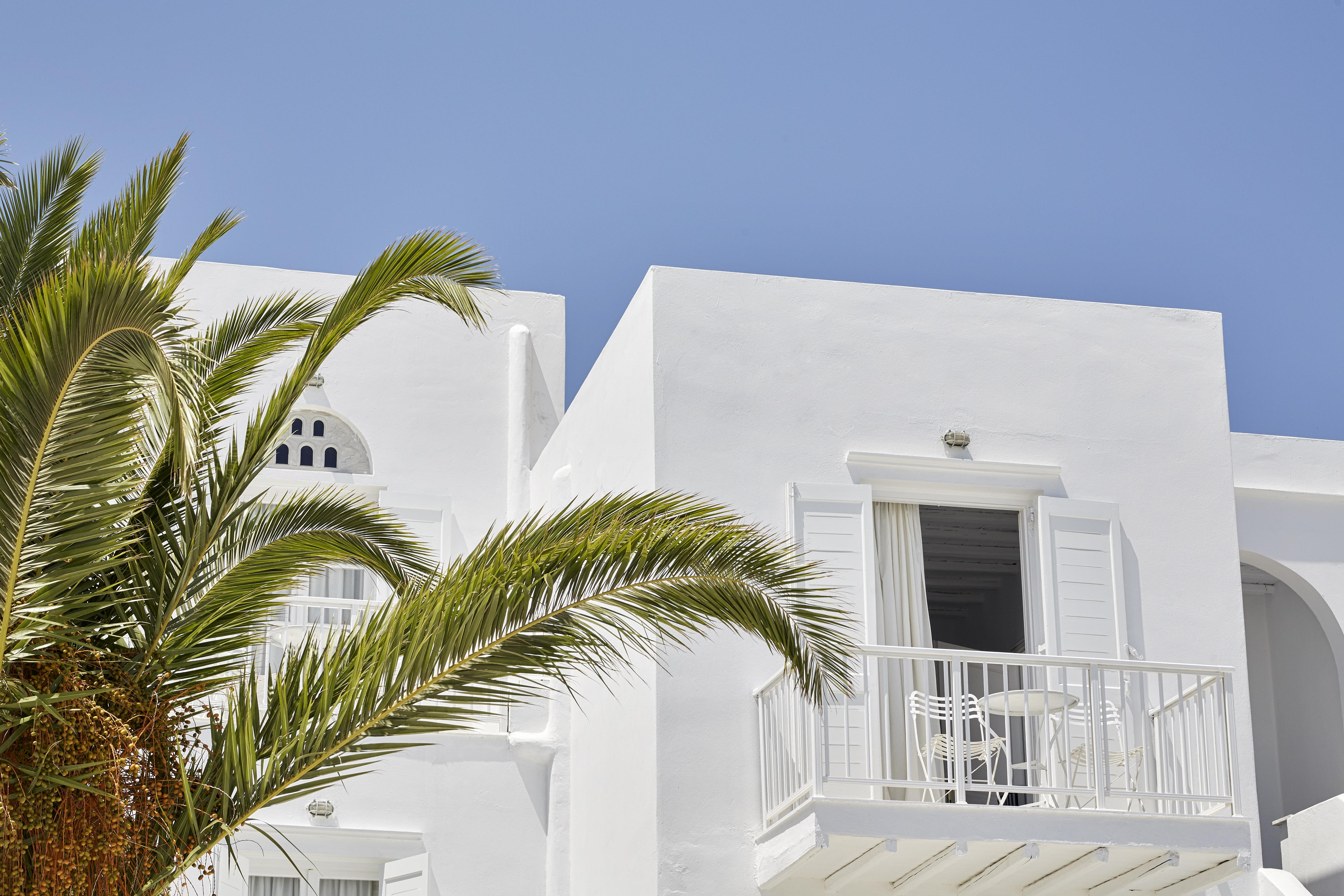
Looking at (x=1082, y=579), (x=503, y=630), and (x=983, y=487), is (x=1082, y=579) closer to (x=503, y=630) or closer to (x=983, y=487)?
(x=983, y=487)

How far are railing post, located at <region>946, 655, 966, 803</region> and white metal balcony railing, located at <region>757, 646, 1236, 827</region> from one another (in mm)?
16

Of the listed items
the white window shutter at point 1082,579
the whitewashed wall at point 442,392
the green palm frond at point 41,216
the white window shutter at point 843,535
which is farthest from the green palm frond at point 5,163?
the white window shutter at point 1082,579

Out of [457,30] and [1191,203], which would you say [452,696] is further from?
[1191,203]

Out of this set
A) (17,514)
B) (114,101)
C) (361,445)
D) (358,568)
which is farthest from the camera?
(361,445)

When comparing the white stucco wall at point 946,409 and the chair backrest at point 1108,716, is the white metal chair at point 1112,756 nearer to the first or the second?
the chair backrest at point 1108,716

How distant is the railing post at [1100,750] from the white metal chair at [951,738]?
1.87ft

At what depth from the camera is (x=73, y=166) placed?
822 centimetres

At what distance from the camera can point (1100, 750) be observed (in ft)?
34.1

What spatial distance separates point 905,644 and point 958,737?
6.26 ft

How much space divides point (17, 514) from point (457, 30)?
9716 millimetres

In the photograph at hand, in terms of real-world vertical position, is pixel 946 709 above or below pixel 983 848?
above

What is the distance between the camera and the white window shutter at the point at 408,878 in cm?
1197

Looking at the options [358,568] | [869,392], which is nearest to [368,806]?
[358,568]

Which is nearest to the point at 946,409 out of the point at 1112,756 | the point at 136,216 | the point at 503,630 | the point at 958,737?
the point at 1112,756
